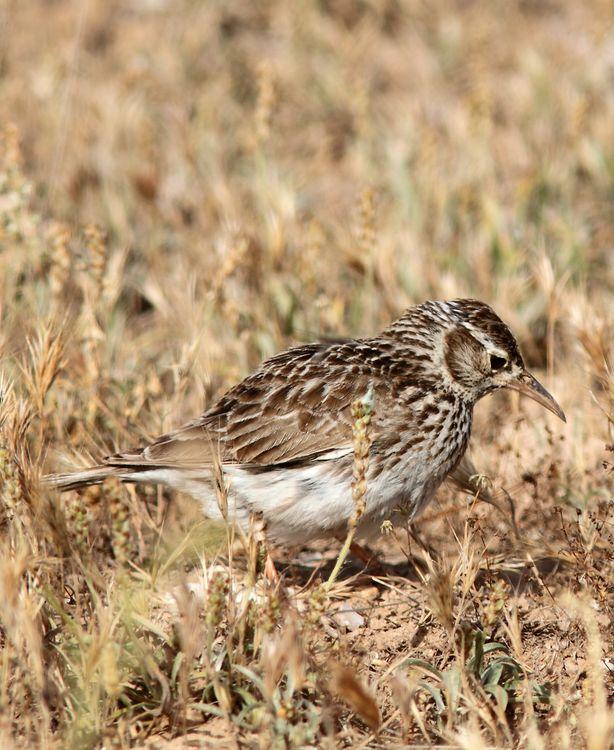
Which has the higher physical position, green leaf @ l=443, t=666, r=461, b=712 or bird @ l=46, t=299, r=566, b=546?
bird @ l=46, t=299, r=566, b=546

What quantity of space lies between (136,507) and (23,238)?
210 centimetres

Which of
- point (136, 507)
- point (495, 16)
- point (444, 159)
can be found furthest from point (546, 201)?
point (136, 507)

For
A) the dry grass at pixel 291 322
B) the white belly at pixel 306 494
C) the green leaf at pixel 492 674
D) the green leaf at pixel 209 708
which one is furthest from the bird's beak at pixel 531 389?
the green leaf at pixel 209 708

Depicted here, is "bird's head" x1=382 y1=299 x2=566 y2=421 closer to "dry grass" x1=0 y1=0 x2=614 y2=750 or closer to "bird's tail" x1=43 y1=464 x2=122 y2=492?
"dry grass" x1=0 y1=0 x2=614 y2=750

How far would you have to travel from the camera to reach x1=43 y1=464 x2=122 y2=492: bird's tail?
5023 millimetres

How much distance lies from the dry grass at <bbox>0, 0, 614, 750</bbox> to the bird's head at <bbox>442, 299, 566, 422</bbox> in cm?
32

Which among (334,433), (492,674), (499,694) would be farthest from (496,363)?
(499,694)

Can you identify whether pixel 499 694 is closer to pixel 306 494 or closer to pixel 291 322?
pixel 306 494

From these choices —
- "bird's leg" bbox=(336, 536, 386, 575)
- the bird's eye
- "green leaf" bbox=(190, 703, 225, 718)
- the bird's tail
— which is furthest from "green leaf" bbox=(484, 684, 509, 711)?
the bird's tail

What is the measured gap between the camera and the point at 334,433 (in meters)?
5.09

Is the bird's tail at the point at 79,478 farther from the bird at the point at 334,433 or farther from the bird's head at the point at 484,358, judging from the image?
the bird's head at the point at 484,358

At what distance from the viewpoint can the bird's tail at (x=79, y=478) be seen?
5.02 m

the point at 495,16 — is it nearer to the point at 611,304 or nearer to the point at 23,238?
the point at 611,304

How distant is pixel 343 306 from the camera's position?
282 inches
